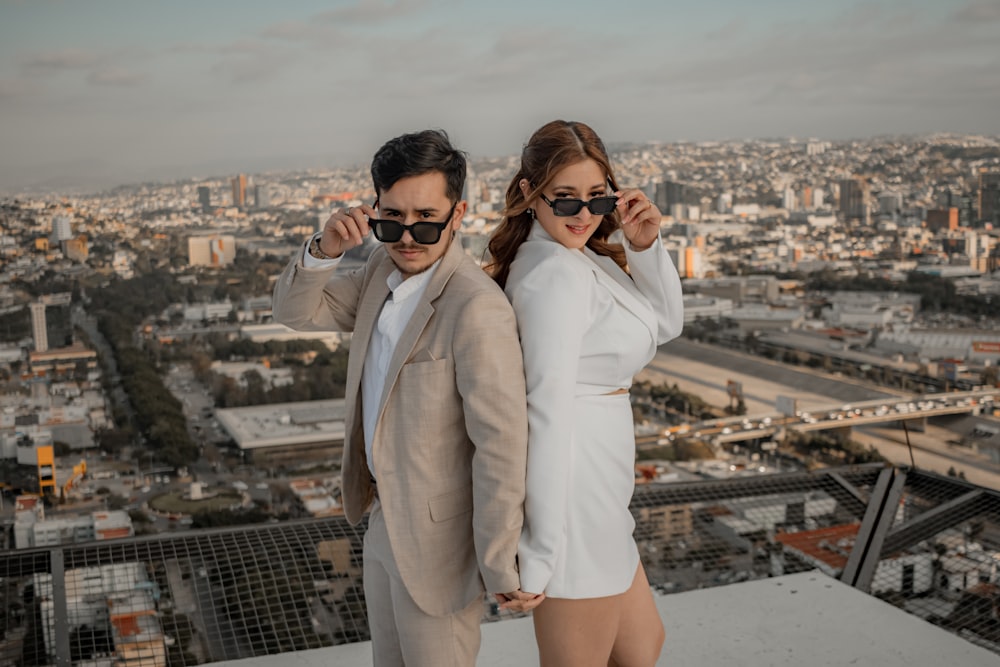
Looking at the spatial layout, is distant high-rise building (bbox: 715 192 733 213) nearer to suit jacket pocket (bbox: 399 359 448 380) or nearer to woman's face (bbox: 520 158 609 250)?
woman's face (bbox: 520 158 609 250)

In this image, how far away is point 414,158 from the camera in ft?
3.97

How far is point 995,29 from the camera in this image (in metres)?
12.3

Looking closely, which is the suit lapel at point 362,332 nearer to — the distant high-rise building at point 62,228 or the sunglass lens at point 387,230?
the sunglass lens at point 387,230

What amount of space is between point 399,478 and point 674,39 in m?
12.6

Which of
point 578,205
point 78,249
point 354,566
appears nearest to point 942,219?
point 78,249

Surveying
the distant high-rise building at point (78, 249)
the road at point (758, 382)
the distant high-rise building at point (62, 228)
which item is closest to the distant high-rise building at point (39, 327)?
the distant high-rise building at point (78, 249)

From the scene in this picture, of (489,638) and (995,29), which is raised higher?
(995,29)

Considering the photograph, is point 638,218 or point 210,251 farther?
point 210,251

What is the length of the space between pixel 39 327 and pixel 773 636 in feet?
29.0

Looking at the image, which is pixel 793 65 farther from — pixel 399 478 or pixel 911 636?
pixel 399 478

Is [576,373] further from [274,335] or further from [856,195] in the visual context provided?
[856,195]

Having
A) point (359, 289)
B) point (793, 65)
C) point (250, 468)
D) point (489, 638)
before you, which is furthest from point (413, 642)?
point (793, 65)

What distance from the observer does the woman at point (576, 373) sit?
1.20 meters

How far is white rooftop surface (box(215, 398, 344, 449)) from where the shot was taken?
32.4ft
